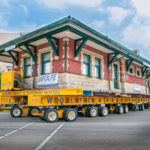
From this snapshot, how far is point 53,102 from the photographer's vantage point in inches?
346

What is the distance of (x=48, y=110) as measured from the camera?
322 inches

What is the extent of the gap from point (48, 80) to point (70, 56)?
220 centimetres

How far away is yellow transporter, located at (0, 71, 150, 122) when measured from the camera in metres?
8.40

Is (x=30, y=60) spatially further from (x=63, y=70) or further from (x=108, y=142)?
(x=108, y=142)

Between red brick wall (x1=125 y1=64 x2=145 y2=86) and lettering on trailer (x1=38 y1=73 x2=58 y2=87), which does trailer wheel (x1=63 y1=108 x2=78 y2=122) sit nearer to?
lettering on trailer (x1=38 y1=73 x2=58 y2=87)

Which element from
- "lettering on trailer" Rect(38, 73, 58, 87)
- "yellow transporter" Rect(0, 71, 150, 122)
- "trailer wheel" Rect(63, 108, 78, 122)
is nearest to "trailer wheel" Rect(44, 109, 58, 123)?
"yellow transporter" Rect(0, 71, 150, 122)

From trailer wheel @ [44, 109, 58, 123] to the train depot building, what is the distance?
197 cm

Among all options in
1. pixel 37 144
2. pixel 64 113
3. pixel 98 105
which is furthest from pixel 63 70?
pixel 37 144

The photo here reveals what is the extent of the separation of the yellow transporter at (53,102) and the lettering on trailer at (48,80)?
4.50 ft

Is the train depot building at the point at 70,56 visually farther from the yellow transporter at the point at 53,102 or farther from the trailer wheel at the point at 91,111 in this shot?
the trailer wheel at the point at 91,111

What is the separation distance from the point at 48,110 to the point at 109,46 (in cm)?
740

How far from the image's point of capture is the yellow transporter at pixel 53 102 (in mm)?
8398

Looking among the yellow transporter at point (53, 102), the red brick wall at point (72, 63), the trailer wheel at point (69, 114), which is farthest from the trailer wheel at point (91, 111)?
the red brick wall at point (72, 63)

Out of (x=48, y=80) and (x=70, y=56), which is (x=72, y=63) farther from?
(x=48, y=80)
